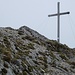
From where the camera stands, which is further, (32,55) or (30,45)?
(30,45)

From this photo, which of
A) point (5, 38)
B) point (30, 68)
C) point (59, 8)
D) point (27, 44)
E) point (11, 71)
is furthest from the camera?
point (59, 8)

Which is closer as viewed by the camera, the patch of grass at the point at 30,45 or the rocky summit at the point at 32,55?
the rocky summit at the point at 32,55

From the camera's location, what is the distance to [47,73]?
17.0 meters

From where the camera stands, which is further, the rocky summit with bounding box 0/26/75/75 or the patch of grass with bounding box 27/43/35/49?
the patch of grass with bounding box 27/43/35/49

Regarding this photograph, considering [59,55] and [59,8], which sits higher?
[59,8]

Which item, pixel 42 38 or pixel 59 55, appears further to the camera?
pixel 42 38

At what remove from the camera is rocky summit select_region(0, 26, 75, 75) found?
15.5 metres

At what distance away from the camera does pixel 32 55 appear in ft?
62.0

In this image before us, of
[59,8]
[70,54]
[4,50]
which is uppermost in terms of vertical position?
[59,8]

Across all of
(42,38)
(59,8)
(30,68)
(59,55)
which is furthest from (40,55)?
(59,8)

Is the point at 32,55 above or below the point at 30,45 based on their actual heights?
below

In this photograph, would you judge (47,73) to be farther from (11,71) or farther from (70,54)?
(70,54)

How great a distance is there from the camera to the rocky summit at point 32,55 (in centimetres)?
1550

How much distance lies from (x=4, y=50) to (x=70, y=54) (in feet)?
29.2
